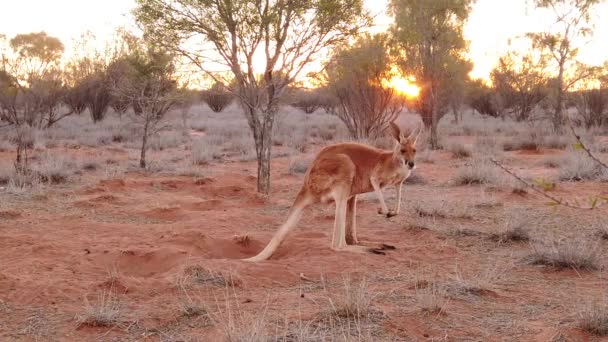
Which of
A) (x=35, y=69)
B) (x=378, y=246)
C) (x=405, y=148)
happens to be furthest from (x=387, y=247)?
(x=35, y=69)

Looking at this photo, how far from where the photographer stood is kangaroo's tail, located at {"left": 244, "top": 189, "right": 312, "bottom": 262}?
218 inches

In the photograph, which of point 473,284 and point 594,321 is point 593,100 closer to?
point 473,284

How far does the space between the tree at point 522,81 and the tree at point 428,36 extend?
276 inches

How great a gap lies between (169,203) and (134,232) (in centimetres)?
221

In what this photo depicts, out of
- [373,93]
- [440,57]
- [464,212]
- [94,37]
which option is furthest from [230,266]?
[94,37]

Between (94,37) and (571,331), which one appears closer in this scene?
(571,331)

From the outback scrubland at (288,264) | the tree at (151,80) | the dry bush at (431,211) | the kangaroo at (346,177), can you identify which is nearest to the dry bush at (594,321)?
the outback scrubland at (288,264)

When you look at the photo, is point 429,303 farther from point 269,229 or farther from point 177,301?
point 269,229

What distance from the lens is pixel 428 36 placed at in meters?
18.2

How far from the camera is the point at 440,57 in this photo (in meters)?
18.5

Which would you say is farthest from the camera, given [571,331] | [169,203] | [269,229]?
[169,203]

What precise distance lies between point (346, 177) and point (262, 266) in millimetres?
1225

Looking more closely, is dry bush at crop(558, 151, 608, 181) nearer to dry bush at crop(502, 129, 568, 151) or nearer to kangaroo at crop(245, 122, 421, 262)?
dry bush at crop(502, 129, 568, 151)

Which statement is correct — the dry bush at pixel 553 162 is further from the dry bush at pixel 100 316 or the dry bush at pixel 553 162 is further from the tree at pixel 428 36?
the dry bush at pixel 100 316
